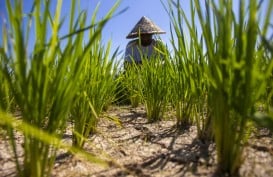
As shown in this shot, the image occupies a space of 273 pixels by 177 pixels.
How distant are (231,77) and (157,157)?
385 millimetres

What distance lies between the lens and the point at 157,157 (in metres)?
1.08

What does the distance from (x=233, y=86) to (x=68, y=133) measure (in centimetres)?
93

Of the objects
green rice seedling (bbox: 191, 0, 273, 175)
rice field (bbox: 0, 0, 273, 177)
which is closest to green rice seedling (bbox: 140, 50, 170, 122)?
rice field (bbox: 0, 0, 273, 177)

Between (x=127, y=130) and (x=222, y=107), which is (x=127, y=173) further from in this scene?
(x=127, y=130)

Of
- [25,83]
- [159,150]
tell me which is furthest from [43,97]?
[159,150]

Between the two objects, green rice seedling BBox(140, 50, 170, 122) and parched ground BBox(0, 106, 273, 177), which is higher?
green rice seedling BBox(140, 50, 170, 122)

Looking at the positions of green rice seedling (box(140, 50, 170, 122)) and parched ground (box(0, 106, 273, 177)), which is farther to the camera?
green rice seedling (box(140, 50, 170, 122))

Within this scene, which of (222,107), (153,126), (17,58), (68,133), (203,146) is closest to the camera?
(17,58)

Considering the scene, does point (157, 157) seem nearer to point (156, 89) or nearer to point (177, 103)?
point (177, 103)

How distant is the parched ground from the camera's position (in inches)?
36.3

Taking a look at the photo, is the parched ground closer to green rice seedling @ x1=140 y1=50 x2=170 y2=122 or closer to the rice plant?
the rice plant

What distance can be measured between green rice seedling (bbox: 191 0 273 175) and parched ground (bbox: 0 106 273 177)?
75mm

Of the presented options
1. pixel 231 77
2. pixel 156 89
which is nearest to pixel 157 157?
pixel 231 77

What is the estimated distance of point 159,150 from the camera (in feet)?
3.86
